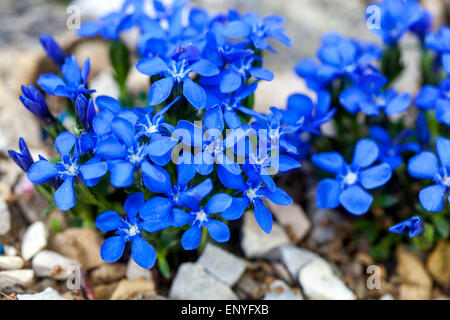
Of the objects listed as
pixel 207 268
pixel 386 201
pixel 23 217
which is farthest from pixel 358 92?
pixel 23 217

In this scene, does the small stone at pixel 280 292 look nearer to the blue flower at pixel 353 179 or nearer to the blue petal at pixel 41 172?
the blue flower at pixel 353 179

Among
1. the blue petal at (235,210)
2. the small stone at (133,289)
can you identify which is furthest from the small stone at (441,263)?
the small stone at (133,289)

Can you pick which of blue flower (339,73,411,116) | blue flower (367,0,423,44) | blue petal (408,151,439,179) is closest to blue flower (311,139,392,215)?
blue petal (408,151,439,179)

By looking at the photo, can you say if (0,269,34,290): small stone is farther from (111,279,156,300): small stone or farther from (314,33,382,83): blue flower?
(314,33,382,83): blue flower

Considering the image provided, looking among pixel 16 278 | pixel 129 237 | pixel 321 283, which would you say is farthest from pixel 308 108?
pixel 16 278
